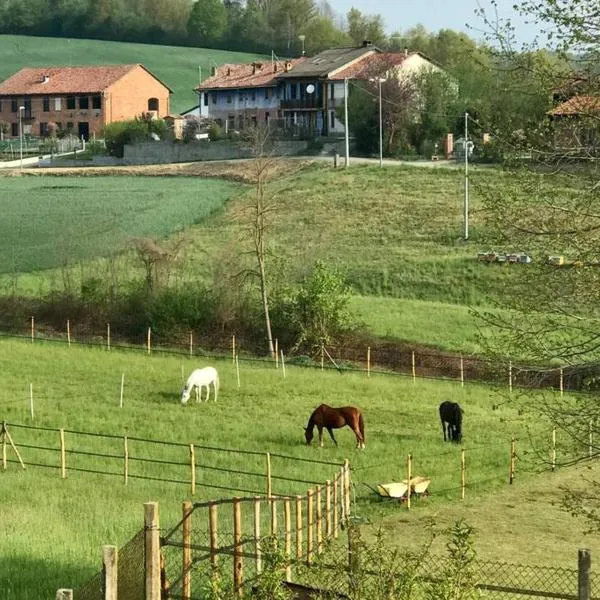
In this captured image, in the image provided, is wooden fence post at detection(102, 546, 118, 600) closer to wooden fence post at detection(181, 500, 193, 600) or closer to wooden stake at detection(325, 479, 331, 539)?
wooden fence post at detection(181, 500, 193, 600)

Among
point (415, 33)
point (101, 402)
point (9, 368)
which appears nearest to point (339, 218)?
point (9, 368)

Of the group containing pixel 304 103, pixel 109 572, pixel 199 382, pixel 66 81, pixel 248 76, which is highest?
pixel 248 76

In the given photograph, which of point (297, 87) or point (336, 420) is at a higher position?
point (297, 87)

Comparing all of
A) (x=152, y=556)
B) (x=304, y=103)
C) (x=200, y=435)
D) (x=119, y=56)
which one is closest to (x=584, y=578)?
(x=152, y=556)

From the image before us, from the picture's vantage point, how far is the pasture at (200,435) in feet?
68.9

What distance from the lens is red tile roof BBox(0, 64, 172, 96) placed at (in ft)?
387

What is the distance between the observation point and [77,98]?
118250mm

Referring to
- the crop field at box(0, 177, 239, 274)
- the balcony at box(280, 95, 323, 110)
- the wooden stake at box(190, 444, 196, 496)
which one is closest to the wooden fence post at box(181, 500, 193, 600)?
the wooden stake at box(190, 444, 196, 496)

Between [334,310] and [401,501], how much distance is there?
844 inches

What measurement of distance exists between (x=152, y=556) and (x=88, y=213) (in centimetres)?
6116

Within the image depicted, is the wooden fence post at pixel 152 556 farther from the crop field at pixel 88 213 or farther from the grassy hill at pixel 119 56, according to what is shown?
the grassy hill at pixel 119 56

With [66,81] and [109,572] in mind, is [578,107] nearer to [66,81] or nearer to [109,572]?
[109,572]

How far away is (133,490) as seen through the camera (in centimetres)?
2547

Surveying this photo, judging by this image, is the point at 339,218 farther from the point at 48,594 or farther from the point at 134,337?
the point at 48,594
